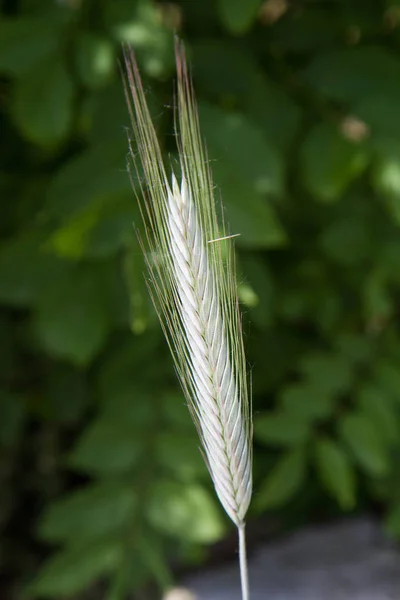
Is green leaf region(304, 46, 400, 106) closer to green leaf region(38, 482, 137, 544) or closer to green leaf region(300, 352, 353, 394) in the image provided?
green leaf region(300, 352, 353, 394)

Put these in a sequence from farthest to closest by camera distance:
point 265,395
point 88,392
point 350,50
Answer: point 265,395 → point 88,392 → point 350,50

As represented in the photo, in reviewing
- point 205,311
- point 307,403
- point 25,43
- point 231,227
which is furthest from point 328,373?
point 205,311

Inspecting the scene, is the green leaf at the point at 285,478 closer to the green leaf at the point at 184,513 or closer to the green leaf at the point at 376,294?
the green leaf at the point at 184,513

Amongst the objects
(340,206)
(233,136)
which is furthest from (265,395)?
(233,136)

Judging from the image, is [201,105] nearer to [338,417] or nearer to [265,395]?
[338,417]

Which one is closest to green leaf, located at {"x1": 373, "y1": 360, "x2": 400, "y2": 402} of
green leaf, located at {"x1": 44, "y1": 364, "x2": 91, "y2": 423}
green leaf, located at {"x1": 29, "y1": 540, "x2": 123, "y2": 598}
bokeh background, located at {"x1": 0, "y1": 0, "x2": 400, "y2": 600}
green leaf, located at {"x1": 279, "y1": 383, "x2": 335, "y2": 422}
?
bokeh background, located at {"x1": 0, "y1": 0, "x2": 400, "y2": 600}
